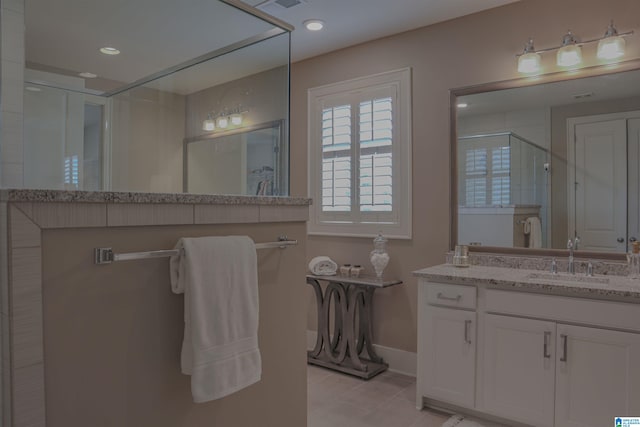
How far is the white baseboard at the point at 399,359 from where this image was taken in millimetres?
3328

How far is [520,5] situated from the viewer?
2855 millimetres

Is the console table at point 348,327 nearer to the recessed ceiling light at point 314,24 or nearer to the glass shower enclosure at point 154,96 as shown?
the glass shower enclosure at point 154,96

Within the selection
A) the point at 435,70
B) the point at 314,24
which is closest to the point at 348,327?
the point at 435,70

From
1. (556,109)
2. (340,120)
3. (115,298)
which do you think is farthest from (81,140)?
(556,109)

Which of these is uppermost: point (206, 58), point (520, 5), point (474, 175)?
point (520, 5)

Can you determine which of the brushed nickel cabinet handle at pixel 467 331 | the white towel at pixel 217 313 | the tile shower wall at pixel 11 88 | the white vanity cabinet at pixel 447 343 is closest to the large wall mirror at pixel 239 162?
the white towel at pixel 217 313

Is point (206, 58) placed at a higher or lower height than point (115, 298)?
higher

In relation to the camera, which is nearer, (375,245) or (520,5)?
(520,5)

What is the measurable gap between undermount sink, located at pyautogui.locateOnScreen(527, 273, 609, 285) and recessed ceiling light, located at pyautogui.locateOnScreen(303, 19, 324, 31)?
2.21 meters

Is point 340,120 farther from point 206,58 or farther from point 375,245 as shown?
point 206,58

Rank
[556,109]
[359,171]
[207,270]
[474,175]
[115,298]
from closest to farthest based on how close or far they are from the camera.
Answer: [115,298] → [207,270] → [556,109] → [474,175] → [359,171]

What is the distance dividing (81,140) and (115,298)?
0.69 meters

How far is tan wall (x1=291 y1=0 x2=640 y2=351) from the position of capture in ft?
8.93

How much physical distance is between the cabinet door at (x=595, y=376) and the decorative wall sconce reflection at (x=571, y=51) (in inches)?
60.9
